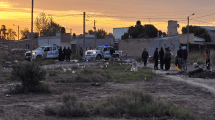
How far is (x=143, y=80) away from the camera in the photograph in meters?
16.9

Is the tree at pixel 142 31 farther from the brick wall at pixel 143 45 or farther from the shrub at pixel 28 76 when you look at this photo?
the shrub at pixel 28 76

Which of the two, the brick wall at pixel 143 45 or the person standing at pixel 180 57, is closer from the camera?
the person standing at pixel 180 57

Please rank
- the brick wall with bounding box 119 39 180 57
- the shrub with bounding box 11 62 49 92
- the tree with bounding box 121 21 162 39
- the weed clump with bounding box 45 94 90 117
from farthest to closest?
the tree with bounding box 121 21 162 39, the brick wall with bounding box 119 39 180 57, the shrub with bounding box 11 62 49 92, the weed clump with bounding box 45 94 90 117

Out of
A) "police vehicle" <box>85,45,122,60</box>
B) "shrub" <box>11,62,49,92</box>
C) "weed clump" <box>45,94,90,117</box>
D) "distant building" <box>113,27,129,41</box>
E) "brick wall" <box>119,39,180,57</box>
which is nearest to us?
"weed clump" <box>45,94,90,117</box>

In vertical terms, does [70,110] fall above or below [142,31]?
below

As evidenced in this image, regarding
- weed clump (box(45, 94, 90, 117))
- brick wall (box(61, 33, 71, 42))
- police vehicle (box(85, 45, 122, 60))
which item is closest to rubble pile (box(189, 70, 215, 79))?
weed clump (box(45, 94, 90, 117))

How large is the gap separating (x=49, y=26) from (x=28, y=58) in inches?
1896

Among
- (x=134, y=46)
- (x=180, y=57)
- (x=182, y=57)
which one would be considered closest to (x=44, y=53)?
(x=134, y=46)

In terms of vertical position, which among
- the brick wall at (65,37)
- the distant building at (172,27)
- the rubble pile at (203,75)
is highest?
the distant building at (172,27)

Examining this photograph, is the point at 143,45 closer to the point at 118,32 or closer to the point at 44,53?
the point at 44,53

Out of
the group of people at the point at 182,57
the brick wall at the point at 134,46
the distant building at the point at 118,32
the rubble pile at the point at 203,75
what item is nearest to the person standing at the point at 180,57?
the group of people at the point at 182,57

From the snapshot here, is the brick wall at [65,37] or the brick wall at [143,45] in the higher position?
the brick wall at [65,37]

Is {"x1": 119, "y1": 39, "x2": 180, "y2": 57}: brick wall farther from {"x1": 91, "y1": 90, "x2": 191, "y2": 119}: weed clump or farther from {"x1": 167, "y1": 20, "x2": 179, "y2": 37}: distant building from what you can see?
{"x1": 91, "y1": 90, "x2": 191, "y2": 119}: weed clump

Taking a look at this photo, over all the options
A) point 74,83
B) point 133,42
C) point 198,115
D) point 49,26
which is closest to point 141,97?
point 198,115
